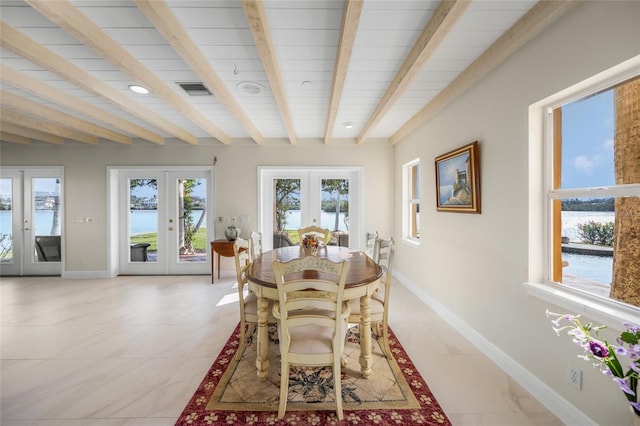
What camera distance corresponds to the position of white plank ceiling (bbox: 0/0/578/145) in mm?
1683

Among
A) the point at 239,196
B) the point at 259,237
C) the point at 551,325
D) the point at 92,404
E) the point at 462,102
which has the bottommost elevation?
the point at 92,404

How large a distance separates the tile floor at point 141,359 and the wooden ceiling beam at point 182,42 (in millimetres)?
2419

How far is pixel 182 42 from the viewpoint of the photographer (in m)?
1.88

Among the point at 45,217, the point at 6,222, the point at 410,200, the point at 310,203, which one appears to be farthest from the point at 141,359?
the point at 6,222

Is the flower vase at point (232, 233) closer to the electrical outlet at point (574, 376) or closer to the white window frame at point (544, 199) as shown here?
the white window frame at point (544, 199)

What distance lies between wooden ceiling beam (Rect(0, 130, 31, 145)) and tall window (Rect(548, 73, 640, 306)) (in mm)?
6993

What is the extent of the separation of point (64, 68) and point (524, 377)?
4296 millimetres

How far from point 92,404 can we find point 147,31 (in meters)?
2.56

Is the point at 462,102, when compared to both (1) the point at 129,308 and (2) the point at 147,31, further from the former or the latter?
(1) the point at 129,308

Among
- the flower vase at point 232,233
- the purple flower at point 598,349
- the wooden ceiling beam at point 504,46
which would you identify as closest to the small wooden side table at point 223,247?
the flower vase at point 232,233

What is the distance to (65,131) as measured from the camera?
4203 mm

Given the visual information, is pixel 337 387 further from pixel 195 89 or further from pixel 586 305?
pixel 195 89

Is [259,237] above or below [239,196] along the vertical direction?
below

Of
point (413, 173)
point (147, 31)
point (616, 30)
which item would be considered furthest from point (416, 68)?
point (413, 173)
